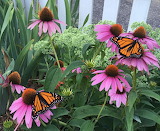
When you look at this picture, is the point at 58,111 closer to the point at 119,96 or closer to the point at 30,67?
the point at 119,96

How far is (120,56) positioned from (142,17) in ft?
2.97

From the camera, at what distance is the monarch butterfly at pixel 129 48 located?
57 centimetres

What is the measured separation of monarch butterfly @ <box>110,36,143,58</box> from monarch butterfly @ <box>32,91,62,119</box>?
217 mm

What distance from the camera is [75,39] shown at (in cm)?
79

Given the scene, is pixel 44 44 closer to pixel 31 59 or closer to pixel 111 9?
pixel 31 59

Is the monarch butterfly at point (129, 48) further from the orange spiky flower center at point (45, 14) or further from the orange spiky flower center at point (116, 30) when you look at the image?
the orange spiky flower center at point (45, 14)

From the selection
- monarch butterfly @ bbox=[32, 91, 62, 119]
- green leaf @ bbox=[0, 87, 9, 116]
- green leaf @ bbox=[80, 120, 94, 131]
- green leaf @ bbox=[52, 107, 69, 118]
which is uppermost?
monarch butterfly @ bbox=[32, 91, 62, 119]

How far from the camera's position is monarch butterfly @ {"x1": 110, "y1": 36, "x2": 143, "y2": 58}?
1.87 ft

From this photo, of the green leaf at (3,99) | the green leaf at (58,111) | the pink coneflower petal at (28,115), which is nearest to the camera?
the pink coneflower petal at (28,115)

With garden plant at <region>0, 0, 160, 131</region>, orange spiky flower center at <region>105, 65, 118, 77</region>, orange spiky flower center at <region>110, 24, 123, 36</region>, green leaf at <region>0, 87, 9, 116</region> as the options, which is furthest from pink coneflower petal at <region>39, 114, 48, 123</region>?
green leaf at <region>0, 87, 9, 116</region>

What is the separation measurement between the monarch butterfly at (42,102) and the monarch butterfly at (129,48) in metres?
0.22

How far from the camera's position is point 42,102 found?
60 cm

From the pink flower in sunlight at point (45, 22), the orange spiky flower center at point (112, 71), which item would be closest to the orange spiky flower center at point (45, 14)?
the pink flower in sunlight at point (45, 22)

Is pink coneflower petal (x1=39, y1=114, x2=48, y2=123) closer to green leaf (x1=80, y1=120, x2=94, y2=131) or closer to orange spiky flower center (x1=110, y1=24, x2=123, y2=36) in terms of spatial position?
green leaf (x1=80, y1=120, x2=94, y2=131)
